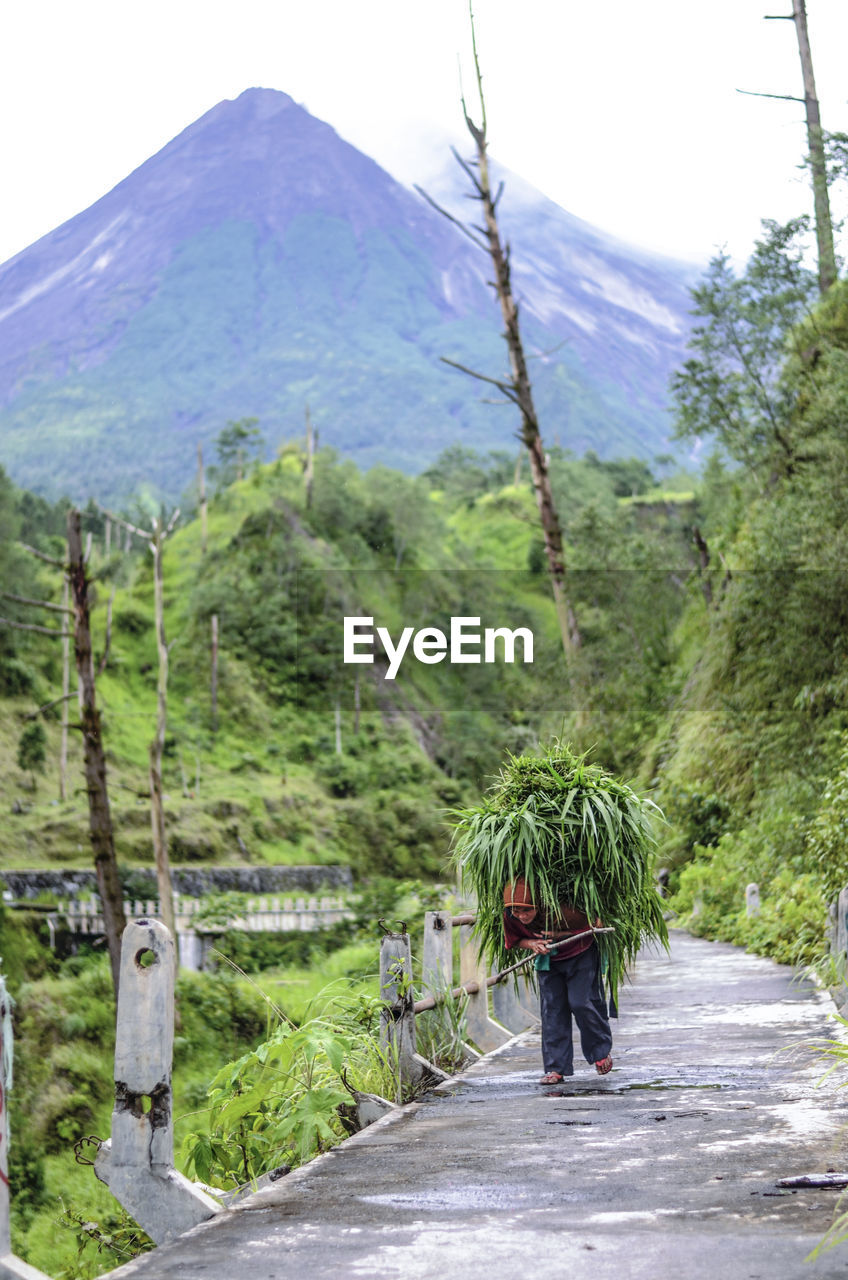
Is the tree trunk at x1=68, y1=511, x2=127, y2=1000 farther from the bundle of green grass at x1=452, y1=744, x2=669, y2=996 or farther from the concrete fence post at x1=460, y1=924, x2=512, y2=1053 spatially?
the bundle of green grass at x1=452, y1=744, x2=669, y2=996

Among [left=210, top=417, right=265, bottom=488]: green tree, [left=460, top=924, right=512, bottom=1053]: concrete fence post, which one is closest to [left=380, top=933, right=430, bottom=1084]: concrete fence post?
[left=460, top=924, right=512, bottom=1053]: concrete fence post

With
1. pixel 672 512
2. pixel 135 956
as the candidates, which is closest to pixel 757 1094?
pixel 135 956

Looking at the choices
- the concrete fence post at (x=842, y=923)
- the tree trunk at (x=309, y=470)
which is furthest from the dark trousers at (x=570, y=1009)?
the tree trunk at (x=309, y=470)

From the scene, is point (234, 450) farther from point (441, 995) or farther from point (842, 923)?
point (842, 923)

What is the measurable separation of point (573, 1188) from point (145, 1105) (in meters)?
1.37

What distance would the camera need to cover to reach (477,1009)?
890 centimetres

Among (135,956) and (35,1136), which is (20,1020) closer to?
(35,1136)

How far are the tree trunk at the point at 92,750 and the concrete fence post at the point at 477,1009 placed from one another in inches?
542

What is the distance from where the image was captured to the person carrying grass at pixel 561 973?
22.8 ft

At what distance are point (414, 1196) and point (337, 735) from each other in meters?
71.6

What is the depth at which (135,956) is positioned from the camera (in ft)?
13.3

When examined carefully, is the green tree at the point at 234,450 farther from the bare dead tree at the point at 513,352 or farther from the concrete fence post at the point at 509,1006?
the concrete fence post at the point at 509,1006

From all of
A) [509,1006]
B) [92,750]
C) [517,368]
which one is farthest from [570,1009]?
[517,368]

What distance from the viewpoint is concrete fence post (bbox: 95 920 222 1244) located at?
405cm
